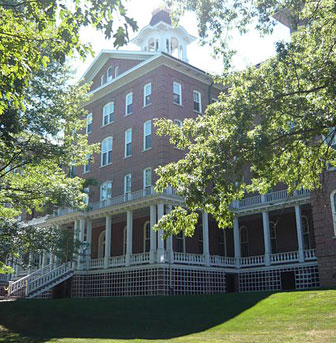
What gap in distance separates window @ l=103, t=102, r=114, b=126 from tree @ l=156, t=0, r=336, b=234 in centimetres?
2248

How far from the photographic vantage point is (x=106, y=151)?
34250 mm

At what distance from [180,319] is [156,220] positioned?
41.2 feet

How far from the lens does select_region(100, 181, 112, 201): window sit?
32800 mm

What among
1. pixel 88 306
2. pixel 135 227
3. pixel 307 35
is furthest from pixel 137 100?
pixel 307 35

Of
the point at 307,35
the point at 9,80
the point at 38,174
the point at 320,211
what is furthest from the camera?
the point at 320,211

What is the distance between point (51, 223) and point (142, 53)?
14.5 m

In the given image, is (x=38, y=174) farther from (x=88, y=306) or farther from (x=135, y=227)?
(x=135, y=227)

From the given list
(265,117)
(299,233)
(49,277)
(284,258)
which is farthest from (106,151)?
(265,117)

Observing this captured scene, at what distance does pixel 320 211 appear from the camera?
22.1m

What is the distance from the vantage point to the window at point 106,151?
3384cm

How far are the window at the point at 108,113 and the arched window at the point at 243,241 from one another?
13.1m

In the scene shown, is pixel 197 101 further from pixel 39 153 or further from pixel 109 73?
pixel 39 153

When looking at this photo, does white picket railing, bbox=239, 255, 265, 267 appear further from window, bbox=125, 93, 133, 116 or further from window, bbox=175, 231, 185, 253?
window, bbox=125, 93, 133, 116

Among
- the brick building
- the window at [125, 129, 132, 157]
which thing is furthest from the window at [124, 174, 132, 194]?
the window at [125, 129, 132, 157]
